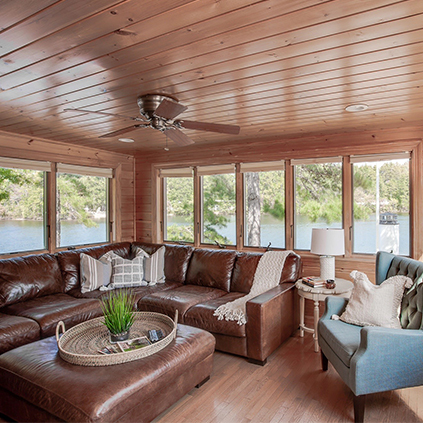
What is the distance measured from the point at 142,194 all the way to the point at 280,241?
2.53m

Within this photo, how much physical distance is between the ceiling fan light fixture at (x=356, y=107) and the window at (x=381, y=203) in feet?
3.26

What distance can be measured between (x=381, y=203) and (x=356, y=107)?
1.42 m

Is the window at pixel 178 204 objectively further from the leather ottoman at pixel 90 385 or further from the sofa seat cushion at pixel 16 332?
the leather ottoman at pixel 90 385

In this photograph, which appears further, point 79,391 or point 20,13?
point 79,391

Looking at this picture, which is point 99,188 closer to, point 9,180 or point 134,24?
point 9,180

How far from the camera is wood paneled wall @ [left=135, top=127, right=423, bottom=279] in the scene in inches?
144

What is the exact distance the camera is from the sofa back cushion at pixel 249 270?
12.4ft

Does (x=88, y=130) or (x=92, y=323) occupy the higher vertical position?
(x=88, y=130)

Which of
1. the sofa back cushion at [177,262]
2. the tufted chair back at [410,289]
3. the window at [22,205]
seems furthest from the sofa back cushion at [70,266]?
the tufted chair back at [410,289]

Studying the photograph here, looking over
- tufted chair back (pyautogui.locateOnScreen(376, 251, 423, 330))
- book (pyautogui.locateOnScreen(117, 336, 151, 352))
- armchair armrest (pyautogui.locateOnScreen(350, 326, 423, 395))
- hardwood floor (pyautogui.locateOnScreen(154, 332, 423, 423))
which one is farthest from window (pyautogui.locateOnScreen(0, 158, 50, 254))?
tufted chair back (pyautogui.locateOnScreen(376, 251, 423, 330))

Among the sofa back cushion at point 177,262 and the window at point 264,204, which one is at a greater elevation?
the window at point 264,204

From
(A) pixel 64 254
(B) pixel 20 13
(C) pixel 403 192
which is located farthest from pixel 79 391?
(C) pixel 403 192

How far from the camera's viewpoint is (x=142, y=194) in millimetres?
5688

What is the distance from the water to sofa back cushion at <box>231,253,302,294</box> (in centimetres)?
249
